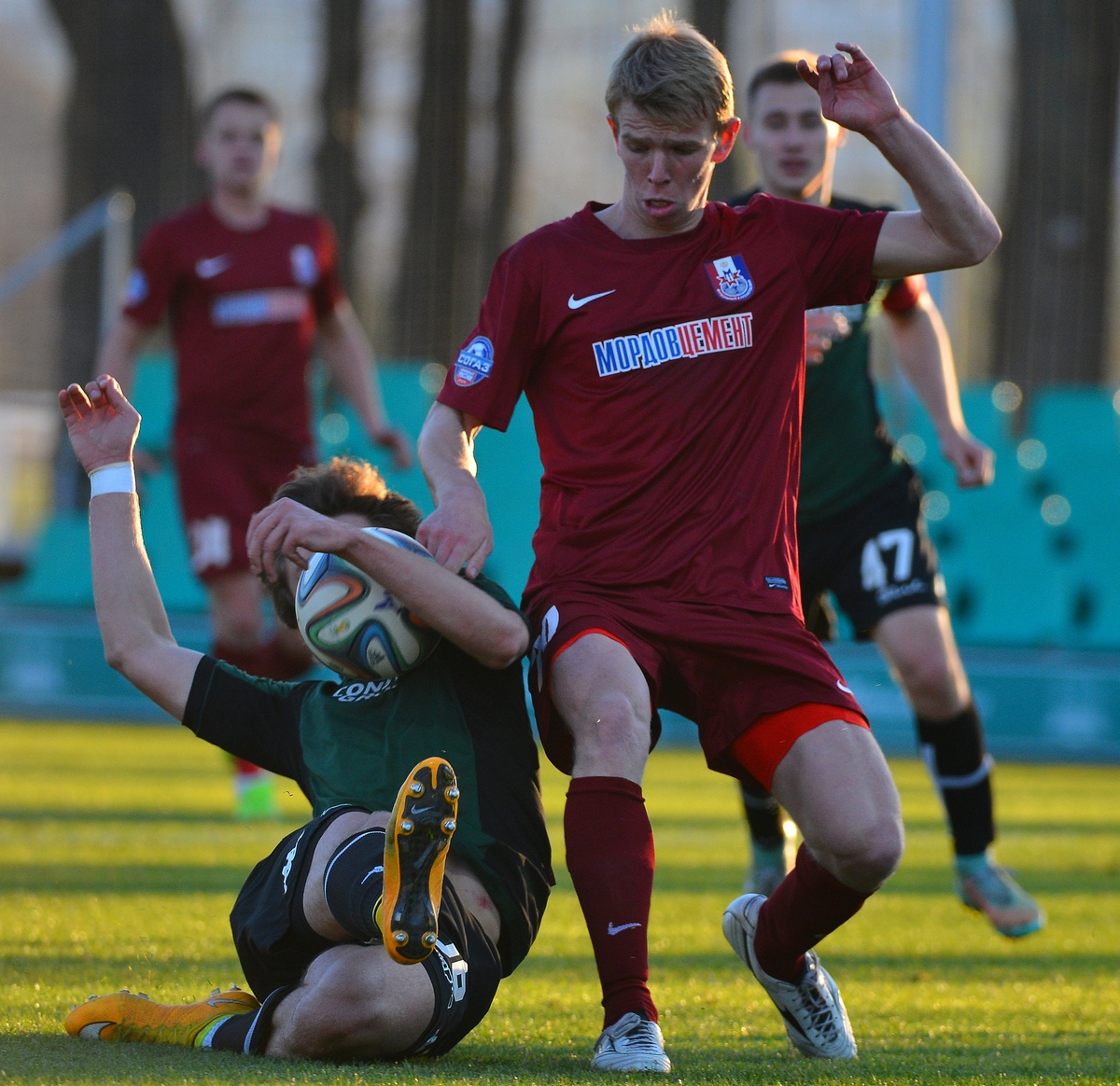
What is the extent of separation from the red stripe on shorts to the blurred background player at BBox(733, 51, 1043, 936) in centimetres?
163

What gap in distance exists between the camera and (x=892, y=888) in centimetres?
638

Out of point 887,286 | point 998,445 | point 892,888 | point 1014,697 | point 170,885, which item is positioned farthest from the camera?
point 998,445

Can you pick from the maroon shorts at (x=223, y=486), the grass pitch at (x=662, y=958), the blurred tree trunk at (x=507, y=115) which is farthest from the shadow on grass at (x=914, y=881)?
the blurred tree trunk at (x=507, y=115)

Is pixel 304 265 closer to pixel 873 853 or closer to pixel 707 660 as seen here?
pixel 707 660

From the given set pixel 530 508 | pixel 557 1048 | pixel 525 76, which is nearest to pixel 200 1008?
pixel 557 1048

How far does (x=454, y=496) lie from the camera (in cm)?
340

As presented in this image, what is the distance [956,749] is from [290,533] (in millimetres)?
2700

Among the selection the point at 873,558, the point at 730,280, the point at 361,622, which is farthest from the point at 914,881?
the point at 361,622

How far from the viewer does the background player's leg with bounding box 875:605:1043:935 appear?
16.5 ft

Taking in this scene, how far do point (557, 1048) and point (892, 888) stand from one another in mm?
3177

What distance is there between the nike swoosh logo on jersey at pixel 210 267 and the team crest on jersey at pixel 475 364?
4114 millimetres

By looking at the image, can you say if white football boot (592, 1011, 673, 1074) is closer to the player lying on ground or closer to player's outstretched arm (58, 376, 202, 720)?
the player lying on ground

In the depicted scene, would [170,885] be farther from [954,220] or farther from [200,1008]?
[954,220]

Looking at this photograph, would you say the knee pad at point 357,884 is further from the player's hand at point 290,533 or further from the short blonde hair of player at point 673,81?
the short blonde hair of player at point 673,81
